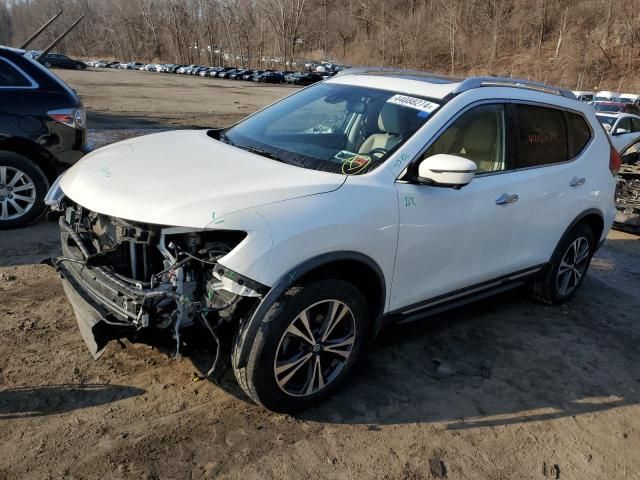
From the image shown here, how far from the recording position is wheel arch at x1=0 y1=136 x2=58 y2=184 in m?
5.88

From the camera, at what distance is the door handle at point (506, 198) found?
397 centimetres

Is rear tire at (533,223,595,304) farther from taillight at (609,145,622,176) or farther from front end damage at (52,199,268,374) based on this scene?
front end damage at (52,199,268,374)

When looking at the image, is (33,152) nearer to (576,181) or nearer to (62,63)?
(576,181)

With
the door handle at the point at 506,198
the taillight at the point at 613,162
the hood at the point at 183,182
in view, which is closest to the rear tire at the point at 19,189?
the hood at the point at 183,182

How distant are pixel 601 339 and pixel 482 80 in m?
2.36

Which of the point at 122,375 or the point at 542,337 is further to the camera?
the point at 542,337

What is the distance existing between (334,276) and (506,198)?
5.06ft

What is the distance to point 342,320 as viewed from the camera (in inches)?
132

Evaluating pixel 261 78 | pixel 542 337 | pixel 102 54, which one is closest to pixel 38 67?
pixel 542 337

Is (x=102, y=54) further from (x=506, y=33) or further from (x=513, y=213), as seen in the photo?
(x=513, y=213)

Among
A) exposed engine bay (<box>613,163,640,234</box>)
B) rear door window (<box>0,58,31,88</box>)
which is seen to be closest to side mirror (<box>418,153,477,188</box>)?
rear door window (<box>0,58,31,88</box>)

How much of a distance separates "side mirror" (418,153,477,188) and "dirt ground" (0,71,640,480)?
1343mm

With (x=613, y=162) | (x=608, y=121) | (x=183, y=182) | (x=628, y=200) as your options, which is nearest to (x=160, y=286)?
(x=183, y=182)

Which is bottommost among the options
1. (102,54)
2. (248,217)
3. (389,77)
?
(102,54)
